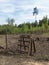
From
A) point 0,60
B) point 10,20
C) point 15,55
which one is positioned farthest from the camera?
point 10,20

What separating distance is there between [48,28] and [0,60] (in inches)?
1605

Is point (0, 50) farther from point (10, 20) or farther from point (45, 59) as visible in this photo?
point (10, 20)

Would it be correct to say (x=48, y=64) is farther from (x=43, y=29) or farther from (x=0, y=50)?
(x=43, y=29)

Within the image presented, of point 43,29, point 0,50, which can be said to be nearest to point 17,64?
point 0,50

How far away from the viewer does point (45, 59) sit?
583 inches

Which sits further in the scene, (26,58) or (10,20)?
(10,20)

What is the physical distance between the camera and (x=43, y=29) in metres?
52.2

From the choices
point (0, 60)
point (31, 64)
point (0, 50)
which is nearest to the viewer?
point (31, 64)

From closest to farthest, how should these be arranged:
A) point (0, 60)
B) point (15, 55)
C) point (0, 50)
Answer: point (0, 60) < point (15, 55) < point (0, 50)

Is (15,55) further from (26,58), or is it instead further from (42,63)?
(42,63)

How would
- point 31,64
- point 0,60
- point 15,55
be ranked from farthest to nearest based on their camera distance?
1. point 15,55
2. point 0,60
3. point 31,64

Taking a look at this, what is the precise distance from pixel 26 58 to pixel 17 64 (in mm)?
2054

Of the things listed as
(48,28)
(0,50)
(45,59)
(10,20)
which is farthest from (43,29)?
(45,59)

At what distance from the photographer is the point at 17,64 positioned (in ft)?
43.3
